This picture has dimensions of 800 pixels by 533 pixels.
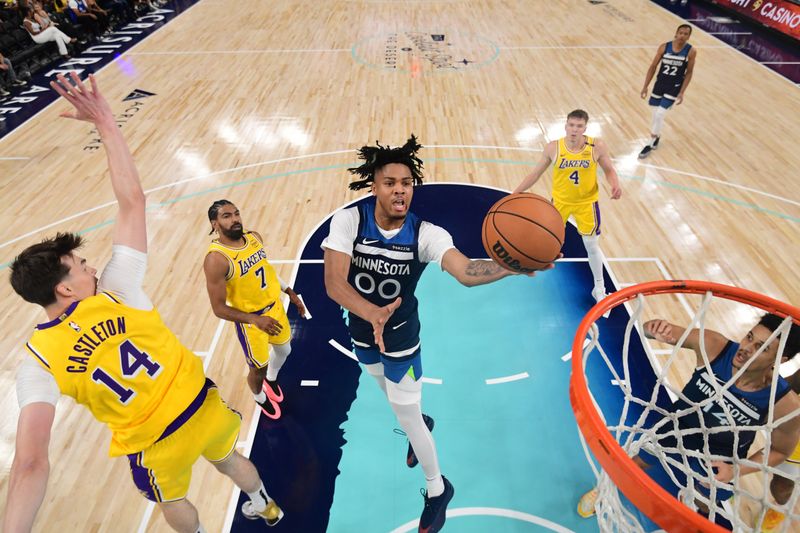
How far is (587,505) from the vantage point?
10.7ft

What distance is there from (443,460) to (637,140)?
6.67 metres

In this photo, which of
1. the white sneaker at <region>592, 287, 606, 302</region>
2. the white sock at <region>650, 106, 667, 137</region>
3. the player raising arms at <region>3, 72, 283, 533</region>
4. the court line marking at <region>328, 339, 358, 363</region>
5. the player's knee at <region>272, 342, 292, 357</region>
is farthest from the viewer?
the white sock at <region>650, 106, 667, 137</region>

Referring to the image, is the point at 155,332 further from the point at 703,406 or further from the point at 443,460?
the point at 703,406

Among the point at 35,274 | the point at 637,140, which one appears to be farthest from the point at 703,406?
the point at 637,140

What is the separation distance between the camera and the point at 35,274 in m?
2.10

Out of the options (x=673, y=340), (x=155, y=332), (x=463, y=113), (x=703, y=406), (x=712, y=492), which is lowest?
(x=463, y=113)

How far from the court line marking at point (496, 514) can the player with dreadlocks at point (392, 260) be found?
0.75m

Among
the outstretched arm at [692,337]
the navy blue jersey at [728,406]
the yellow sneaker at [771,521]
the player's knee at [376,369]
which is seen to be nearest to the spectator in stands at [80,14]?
the player's knee at [376,369]

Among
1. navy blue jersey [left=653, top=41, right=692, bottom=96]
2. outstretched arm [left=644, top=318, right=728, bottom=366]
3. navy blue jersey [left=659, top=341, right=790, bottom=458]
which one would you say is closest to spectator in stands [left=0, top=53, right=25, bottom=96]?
navy blue jersey [left=653, top=41, right=692, bottom=96]

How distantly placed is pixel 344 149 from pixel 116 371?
6.16 metres

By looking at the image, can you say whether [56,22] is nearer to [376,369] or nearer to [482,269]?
[376,369]

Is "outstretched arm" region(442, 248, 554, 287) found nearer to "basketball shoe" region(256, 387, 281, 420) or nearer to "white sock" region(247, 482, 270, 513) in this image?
"white sock" region(247, 482, 270, 513)

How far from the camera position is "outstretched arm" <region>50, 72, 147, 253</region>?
2.50 metres

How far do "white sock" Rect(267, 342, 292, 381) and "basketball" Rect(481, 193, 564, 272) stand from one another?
2037 millimetres
